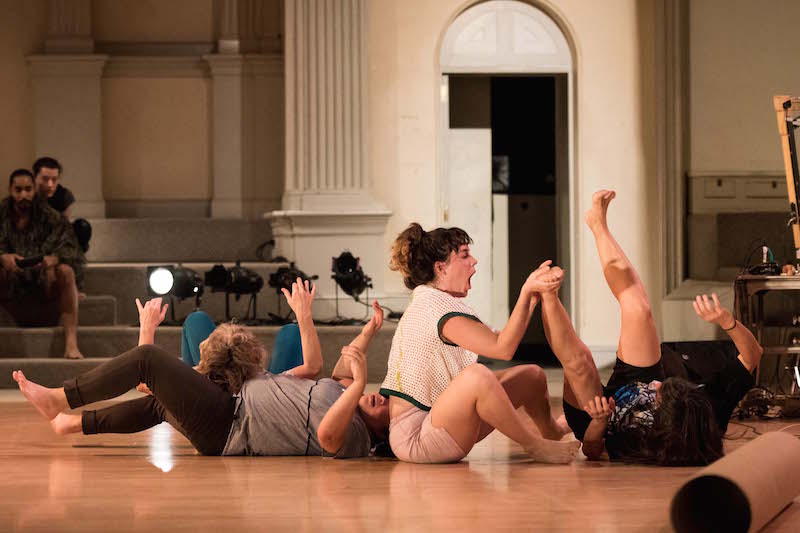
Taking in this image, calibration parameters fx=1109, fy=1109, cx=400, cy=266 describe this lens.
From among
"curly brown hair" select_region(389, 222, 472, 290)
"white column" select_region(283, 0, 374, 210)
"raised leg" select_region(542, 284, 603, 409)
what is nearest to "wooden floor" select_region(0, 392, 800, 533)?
"raised leg" select_region(542, 284, 603, 409)

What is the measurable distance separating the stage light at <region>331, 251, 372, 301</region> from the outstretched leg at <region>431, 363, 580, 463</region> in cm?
319

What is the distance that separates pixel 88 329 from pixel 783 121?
4187mm

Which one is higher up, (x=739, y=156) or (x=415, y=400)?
(x=739, y=156)

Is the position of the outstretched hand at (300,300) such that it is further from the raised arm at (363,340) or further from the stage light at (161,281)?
the stage light at (161,281)

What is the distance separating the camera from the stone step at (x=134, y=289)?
7.36 meters

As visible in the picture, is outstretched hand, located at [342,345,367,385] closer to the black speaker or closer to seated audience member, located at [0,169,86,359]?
the black speaker

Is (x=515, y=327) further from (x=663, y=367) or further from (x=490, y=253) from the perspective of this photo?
(x=490, y=253)

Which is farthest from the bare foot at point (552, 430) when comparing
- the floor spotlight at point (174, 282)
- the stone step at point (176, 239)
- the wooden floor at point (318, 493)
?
the stone step at point (176, 239)

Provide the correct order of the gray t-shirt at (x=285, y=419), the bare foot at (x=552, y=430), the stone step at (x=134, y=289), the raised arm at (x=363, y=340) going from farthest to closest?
1. the stone step at (x=134, y=289)
2. the bare foot at (x=552, y=430)
3. the gray t-shirt at (x=285, y=419)
4. the raised arm at (x=363, y=340)

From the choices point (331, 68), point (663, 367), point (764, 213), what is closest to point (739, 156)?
point (764, 213)

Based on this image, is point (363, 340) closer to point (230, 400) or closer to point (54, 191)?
point (230, 400)

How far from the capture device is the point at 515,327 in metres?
3.52

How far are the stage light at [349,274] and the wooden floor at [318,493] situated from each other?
2674 mm

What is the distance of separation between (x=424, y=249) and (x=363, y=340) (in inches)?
15.4
